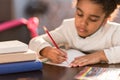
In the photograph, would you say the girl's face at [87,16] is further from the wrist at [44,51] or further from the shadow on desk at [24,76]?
the shadow on desk at [24,76]

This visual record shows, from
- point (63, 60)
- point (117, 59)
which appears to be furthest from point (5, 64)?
point (117, 59)

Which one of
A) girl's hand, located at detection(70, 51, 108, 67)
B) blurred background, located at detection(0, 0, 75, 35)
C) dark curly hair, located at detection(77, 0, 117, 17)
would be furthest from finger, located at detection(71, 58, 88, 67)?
blurred background, located at detection(0, 0, 75, 35)

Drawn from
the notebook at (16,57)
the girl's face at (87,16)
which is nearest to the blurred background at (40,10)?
the girl's face at (87,16)

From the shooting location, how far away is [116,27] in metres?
1.54

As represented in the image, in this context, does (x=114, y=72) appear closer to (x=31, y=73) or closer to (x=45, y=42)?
(x=31, y=73)

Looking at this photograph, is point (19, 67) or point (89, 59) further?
point (89, 59)

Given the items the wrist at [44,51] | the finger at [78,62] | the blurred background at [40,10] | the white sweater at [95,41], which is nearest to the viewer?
the finger at [78,62]

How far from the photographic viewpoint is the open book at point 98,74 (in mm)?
1081

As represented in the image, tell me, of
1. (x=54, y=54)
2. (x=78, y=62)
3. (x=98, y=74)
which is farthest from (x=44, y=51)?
(x=98, y=74)

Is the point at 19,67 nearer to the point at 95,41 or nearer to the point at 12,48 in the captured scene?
the point at 12,48

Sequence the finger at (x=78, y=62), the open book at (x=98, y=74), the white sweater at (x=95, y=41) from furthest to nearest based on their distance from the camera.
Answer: the white sweater at (x=95, y=41) < the finger at (x=78, y=62) < the open book at (x=98, y=74)

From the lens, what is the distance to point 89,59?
130 cm

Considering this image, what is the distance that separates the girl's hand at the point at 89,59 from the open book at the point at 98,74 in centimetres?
6

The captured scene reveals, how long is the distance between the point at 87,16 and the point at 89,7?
0.04 metres
